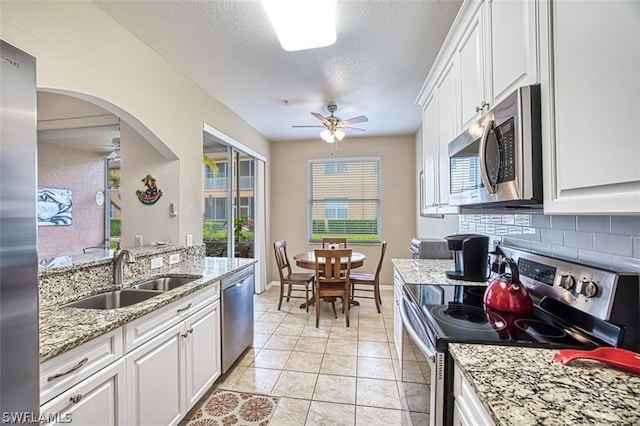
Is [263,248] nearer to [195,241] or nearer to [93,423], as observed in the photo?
[195,241]

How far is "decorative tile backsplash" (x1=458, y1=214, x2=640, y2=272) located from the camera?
1.00 metres

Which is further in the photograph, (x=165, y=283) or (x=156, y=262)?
(x=156, y=262)

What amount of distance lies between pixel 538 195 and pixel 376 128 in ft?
12.3

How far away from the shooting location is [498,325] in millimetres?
1153

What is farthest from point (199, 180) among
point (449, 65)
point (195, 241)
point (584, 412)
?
point (584, 412)

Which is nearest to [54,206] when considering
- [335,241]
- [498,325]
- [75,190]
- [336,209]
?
[75,190]

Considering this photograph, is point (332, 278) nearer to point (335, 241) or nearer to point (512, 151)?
point (335, 241)

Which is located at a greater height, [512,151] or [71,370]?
[512,151]

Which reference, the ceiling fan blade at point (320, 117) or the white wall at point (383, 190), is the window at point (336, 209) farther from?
the ceiling fan blade at point (320, 117)

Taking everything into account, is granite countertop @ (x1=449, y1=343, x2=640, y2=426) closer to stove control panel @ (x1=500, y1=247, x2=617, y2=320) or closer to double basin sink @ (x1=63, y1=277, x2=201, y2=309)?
stove control panel @ (x1=500, y1=247, x2=617, y2=320)

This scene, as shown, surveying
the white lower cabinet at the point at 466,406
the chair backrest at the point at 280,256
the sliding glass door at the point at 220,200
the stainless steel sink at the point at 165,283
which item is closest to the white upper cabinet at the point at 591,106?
the white lower cabinet at the point at 466,406

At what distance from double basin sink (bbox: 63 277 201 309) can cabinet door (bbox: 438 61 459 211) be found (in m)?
1.94

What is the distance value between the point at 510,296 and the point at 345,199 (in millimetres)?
3894

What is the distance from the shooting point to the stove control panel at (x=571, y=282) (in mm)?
961
